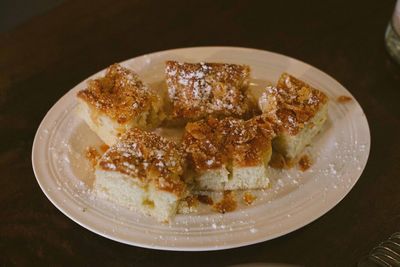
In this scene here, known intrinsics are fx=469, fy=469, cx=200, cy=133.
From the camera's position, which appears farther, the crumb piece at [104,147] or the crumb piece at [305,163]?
the crumb piece at [104,147]

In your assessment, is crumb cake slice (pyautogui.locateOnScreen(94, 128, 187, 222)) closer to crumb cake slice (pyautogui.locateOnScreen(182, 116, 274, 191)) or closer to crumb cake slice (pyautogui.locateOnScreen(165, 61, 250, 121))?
crumb cake slice (pyautogui.locateOnScreen(182, 116, 274, 191))

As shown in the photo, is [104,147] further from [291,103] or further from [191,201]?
[291,103]

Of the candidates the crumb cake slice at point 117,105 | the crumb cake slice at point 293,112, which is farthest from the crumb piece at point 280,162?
the crumb cake slice at point 117,105

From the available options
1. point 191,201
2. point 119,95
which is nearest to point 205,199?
point 191,201

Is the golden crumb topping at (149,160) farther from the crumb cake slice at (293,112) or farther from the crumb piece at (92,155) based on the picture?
the crumb cake slice at (293,112)

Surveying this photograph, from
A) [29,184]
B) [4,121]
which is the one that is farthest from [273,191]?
[4,121]

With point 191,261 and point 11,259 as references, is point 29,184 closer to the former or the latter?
point 11,259

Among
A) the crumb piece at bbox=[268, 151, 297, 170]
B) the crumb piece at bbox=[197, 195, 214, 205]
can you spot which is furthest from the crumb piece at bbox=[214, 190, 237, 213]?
the crumb piece at bbox=[268, 151, 297, 170]
